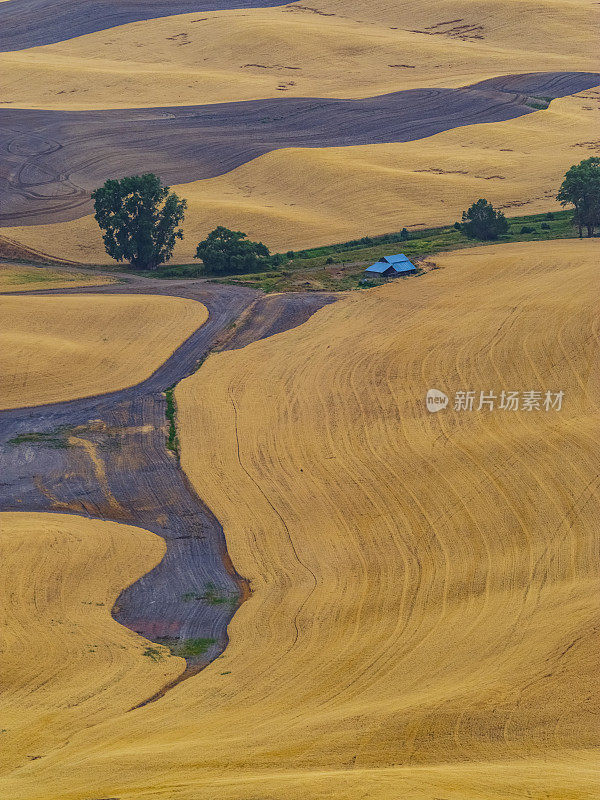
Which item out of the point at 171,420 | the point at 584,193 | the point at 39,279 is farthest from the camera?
the point at 584,193

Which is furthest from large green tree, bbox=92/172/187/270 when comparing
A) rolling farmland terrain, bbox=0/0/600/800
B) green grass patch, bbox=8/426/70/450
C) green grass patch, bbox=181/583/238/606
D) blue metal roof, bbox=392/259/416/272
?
green grass patch, bbox=181/583/238/606

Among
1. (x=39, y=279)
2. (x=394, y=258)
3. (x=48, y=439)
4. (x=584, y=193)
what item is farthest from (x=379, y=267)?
(x=48, y=439)

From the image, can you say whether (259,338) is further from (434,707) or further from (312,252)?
(434,707)

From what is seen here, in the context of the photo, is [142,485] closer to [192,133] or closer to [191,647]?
[191,647]

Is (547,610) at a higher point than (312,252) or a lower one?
lower

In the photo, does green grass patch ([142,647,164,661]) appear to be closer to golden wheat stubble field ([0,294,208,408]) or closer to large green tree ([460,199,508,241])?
golden wheat stubble field ([0,294,208,408])

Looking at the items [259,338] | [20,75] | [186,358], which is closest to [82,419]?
[186,358]
